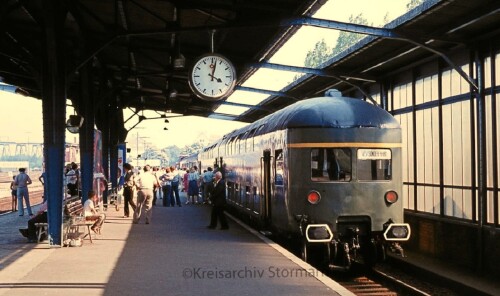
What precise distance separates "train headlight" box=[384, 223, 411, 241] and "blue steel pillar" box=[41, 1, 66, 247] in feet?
19.2

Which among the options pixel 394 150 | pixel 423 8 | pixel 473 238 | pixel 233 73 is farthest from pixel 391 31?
pixel 473 238

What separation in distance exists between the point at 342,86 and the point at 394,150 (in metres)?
8.61

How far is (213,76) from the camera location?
13.4 metres

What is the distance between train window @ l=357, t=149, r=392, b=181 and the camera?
11484mm

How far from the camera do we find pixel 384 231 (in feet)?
36.6

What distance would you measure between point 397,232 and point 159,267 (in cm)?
401

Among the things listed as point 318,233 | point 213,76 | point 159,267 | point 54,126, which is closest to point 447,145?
point 318,233

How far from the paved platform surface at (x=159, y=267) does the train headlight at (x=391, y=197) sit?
198 centimetres

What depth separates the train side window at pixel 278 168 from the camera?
1211cm

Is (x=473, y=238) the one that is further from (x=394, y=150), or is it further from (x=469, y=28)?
(x=469, y=28)

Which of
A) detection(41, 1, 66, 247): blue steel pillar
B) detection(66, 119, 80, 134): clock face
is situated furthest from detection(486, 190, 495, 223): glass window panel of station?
detection(66, 119, 80, 134): clock face

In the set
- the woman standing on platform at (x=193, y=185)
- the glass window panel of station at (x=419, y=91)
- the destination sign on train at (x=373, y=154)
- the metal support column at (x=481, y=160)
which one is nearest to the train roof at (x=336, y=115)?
the destination sign on train at (x=373, y=154)

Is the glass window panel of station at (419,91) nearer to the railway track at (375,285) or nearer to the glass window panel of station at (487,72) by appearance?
the glass window panel of station at (487,72)

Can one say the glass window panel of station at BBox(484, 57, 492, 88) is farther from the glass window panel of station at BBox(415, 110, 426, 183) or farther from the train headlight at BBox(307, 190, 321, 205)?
the train headlight at BBox(307, 190, 321, 205)
